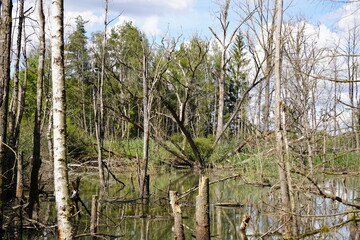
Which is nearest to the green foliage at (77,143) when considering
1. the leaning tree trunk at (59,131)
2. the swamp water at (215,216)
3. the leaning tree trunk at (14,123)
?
the swamp water at (215,216)

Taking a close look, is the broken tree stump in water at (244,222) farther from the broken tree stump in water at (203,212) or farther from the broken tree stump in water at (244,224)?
the broken tree stump in water at (203,212)

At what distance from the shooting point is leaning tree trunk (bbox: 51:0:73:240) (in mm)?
5199

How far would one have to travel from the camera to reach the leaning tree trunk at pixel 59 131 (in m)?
5.20

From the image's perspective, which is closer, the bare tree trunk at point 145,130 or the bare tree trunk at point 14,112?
the bare tree trunk at point 14,112

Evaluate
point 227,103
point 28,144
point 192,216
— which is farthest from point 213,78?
point 192,216

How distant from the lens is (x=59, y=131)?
5.39 meters

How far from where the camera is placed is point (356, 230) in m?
6.21

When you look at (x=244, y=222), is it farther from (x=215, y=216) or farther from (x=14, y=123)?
(x=14, y=123)

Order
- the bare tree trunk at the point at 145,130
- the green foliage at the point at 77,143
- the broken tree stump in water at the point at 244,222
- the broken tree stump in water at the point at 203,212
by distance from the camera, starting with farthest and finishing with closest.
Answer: the green foliage at the point at 77,143, the bare tree trunk at the point at 145,130, the broken tree stump in water at the point at 244,222, the broken tree stump in water at the point at 203,212

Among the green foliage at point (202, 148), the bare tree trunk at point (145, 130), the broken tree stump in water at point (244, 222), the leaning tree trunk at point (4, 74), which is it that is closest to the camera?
the leaning tree trunk at point (4, 74)

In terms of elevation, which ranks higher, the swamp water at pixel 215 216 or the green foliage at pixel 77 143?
the green foliage at pixel 77 143

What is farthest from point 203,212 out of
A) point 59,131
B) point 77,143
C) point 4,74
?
point 77,143

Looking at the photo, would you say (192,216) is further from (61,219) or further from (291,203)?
(61,219)

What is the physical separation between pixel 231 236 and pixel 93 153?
13756 mm
